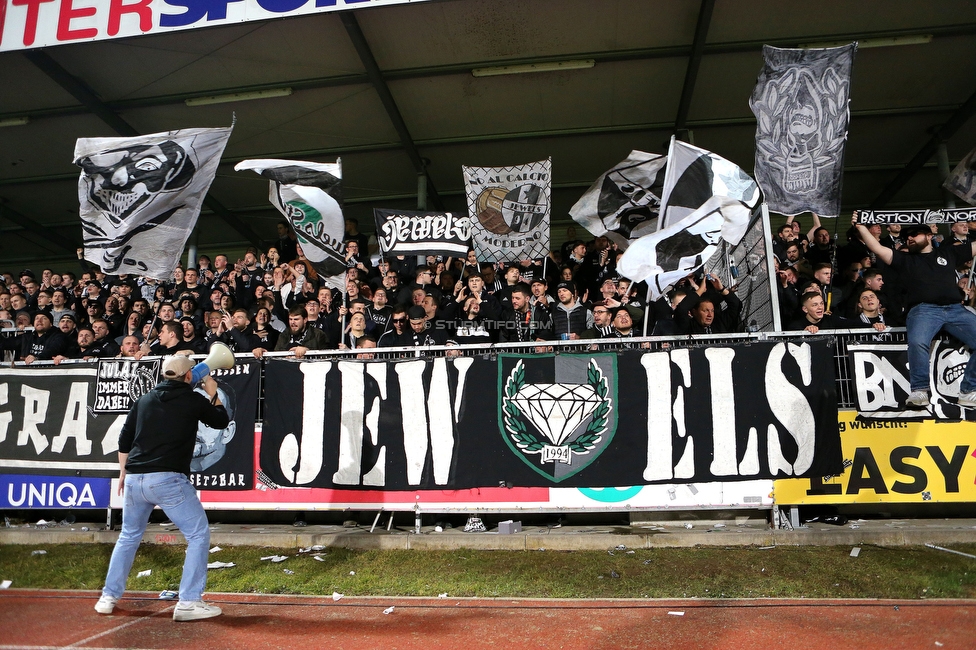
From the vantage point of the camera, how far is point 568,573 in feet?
23.2

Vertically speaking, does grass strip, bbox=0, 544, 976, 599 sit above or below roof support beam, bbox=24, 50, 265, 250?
below

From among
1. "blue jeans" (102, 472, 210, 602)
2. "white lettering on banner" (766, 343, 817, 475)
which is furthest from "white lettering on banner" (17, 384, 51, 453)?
"white lettering on banner" (766, 343, 817, 475)

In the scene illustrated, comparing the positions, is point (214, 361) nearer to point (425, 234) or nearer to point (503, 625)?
point (503, 625)

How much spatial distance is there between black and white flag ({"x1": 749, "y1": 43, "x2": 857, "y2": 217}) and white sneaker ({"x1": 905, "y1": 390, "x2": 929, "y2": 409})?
7.86 ft

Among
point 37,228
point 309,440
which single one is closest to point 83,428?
point 309,440

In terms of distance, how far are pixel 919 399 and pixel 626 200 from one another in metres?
5.11

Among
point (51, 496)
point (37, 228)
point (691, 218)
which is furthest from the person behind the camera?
point (37, 228)

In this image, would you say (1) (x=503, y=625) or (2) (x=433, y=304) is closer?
(1) (x=503, y=625)

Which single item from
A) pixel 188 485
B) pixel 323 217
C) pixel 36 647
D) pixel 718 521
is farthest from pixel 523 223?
pixel 36 647

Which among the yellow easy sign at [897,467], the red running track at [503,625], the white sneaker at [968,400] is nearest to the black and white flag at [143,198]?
the red running track at [503,625]

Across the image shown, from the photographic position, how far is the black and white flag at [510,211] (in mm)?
11602

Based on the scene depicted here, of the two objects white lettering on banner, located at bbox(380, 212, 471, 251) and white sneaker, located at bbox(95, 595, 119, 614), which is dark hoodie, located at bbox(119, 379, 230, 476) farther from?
white lettering on banner, located at bbox(380, 212, 471, 251)

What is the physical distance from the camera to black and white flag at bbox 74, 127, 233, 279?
9578 millimetres

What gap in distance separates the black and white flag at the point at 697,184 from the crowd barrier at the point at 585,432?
5.76 ft
